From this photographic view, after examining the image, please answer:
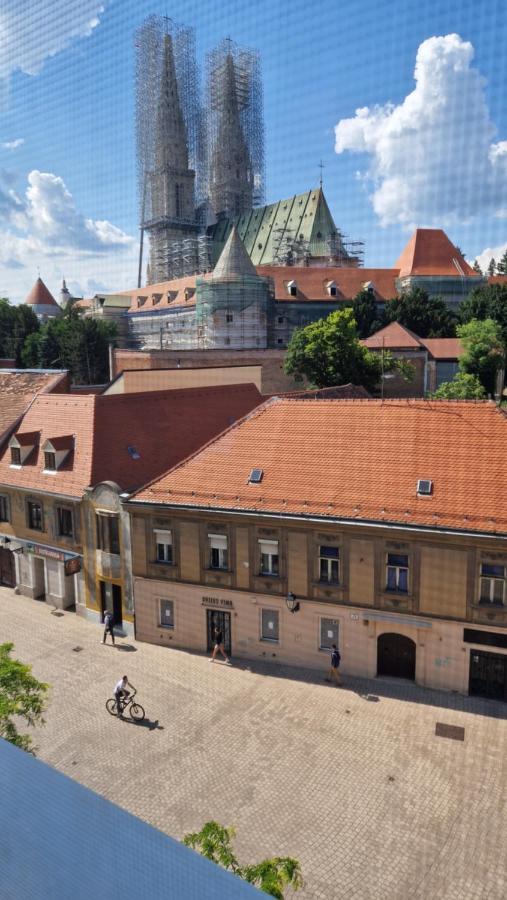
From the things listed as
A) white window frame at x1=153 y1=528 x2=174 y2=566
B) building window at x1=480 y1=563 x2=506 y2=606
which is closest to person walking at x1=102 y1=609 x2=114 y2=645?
white window frame at x1=153 y1=528 x2=174 y2=566

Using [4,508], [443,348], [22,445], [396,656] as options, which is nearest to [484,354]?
[443,348]

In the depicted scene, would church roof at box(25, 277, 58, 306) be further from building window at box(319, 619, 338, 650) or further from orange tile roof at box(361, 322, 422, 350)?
building window at box(319, 619, 338, 650)

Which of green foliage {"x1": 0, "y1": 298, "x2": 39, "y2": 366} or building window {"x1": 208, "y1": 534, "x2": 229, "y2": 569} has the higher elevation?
green foliage {"x1": 0, "y1": 298, "x2": 39, "y2": 366}

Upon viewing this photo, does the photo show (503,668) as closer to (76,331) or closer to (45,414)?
(45,414)

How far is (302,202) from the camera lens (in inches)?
2938

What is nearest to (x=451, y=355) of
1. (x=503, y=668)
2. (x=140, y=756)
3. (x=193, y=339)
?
(x=193, y=339)

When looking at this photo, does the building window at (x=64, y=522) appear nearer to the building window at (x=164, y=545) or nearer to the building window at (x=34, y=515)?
the building window at (x=34, y=515)

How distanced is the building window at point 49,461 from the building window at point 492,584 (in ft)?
39.6

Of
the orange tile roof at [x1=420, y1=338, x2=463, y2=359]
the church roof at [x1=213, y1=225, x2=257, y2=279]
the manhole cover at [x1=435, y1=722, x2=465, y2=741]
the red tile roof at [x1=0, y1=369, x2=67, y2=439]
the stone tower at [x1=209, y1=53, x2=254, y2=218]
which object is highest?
the stone tower at [x1=209, y1=53, x2=254, y2=218]

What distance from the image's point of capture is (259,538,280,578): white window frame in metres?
14.8

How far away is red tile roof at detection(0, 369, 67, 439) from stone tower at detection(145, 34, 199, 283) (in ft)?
216

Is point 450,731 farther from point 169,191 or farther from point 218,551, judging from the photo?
point 169,191

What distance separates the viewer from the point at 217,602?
15547 millimetres

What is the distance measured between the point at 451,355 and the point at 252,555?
130ft
